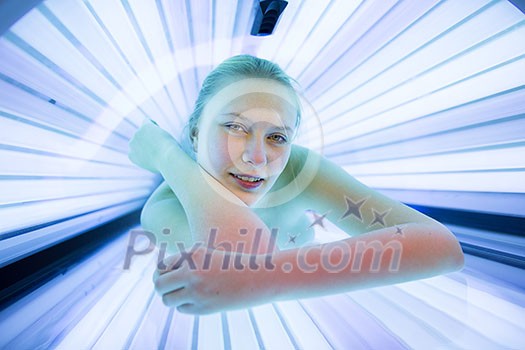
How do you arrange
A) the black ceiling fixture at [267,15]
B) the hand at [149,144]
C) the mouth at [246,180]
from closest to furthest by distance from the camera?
the black ceiling fixture at [267,15] < the mouth at [246,180] < the hand at [149,144]

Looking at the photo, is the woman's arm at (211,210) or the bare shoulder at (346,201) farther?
the bare shoulder at (346,201)

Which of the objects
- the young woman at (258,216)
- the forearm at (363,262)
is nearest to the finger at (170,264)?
the young woman at (258,216)

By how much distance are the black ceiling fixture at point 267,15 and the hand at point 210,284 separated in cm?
61

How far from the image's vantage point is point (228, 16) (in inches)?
36.5

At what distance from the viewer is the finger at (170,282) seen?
57 centimetres

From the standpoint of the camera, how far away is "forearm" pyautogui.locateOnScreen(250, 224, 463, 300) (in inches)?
→ 23.8

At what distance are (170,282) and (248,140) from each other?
17.4 inches

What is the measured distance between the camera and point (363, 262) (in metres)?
0.65

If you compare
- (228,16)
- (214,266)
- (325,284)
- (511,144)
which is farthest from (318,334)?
(228,16)

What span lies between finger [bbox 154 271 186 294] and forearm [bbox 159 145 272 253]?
4.8 inches

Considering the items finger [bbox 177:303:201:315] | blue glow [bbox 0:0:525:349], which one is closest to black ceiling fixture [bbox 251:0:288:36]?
blue glow [bbox 0:0:525:349]

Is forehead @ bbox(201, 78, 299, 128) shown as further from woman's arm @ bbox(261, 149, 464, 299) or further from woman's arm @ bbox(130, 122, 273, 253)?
woman's arm @ bbox(261, 149, 464, 299)

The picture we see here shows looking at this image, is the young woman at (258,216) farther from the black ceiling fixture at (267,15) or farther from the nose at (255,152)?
the black ceiling fixture at (267,15)

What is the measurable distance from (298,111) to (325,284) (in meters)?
0.61
